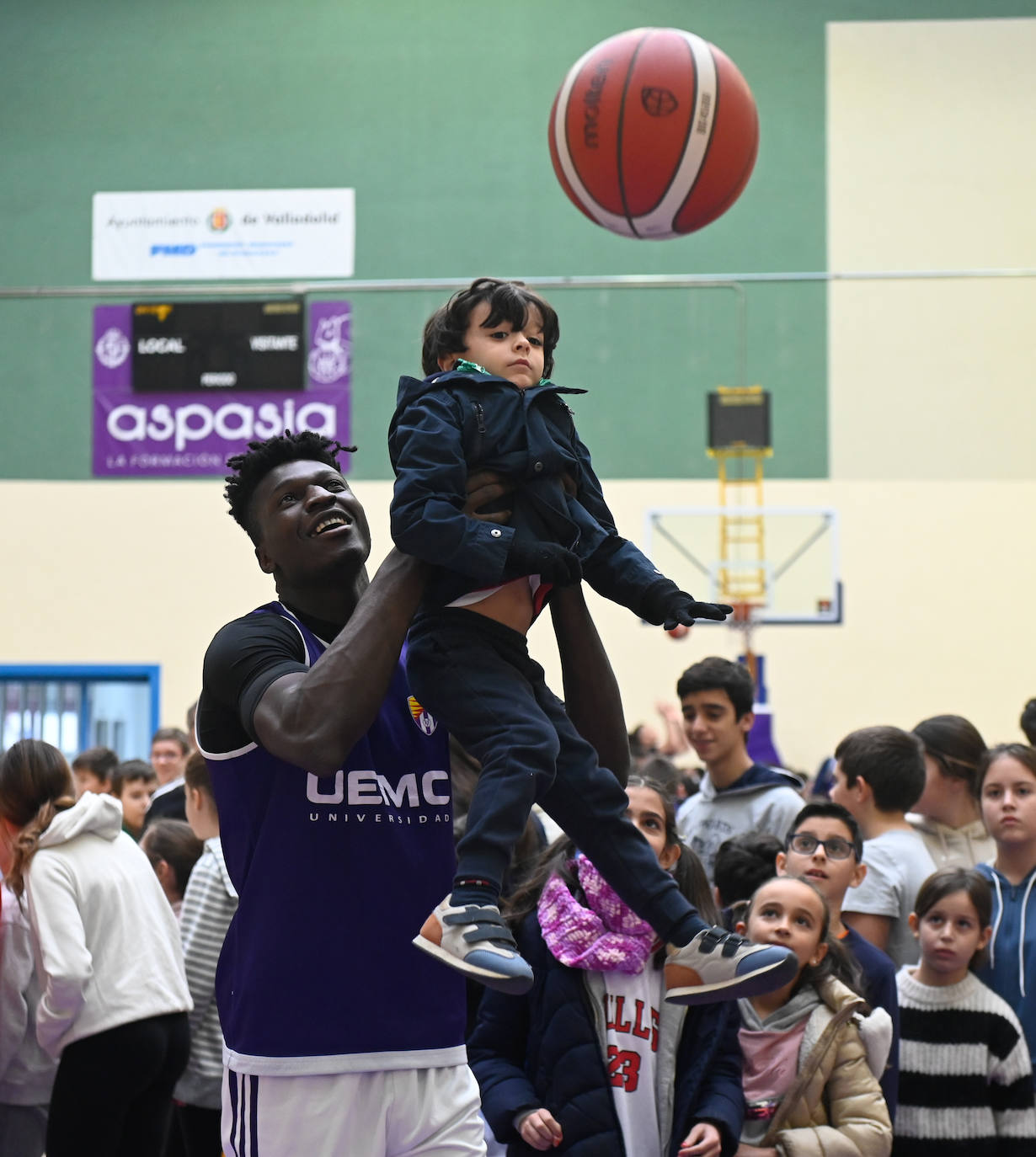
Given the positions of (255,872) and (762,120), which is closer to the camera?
(255,872)

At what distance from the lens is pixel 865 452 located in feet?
38.8

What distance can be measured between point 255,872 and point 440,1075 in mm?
395

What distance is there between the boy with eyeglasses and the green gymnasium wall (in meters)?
8.22

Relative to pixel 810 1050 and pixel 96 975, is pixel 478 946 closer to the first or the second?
pixel 810 1050

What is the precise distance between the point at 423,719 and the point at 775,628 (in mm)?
9747

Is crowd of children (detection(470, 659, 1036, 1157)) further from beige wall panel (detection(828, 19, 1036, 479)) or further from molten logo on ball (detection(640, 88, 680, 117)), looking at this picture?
beige wall panel (detection(828, 19, 1036, 479))

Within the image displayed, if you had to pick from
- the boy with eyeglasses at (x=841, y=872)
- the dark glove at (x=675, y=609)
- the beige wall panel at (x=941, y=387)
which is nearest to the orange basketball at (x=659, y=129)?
the boy with eyeglasses at (x=841, y=872)

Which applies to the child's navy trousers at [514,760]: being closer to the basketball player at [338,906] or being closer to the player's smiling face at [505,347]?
the basketball player at [338,906]

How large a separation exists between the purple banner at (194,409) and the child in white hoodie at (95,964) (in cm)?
832

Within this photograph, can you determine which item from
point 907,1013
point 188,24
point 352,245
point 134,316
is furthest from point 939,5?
point 907,1013

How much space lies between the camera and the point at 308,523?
7.16ft

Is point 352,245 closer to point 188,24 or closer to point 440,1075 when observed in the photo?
point 188,24

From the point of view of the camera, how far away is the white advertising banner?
39.9ft

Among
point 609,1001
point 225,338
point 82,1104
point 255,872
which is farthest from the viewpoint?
point 225,338
